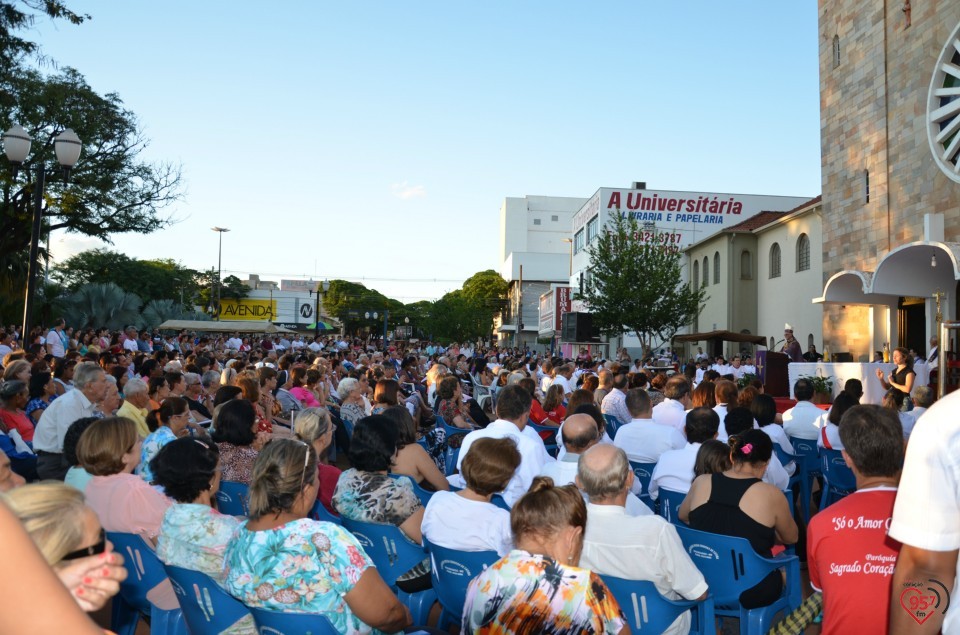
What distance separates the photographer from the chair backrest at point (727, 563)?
12.9 ft

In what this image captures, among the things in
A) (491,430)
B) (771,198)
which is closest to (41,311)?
(491,430)

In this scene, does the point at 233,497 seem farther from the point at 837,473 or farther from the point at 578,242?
the point at 578,242

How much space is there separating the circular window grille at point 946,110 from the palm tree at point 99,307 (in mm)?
30286

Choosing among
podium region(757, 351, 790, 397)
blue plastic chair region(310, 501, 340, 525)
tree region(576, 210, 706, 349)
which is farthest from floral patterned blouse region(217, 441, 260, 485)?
tree region(576, 210, 706, 349)

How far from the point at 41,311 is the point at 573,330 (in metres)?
19.6

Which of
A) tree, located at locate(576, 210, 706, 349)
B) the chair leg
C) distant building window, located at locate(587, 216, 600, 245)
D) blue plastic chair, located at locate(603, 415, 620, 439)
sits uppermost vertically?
distant building window, located at locate(587, 216, 600, 245)

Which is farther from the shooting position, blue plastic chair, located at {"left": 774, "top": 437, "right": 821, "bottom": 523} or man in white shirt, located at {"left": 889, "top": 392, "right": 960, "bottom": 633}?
blue plastic chair, located at {"left": 774, "top": 437, "right": 821, "bottom": 523}

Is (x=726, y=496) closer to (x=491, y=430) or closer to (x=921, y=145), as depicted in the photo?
(x=491, y=430)

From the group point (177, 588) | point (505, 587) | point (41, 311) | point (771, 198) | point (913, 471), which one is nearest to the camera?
point (913, 471)

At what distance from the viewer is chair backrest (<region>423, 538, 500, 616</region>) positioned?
3637mm

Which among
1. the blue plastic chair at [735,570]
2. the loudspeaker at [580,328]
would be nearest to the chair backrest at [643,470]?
the blue plastic chair at [735,570]

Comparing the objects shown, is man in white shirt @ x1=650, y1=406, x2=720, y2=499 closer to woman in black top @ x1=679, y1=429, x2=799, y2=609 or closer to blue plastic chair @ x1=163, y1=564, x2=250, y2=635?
woman in black top @ x1=679, y1=429, x2=799, y2=609

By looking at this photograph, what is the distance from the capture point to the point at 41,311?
27641 millimetres

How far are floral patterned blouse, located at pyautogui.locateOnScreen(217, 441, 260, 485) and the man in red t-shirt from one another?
12.6ft
